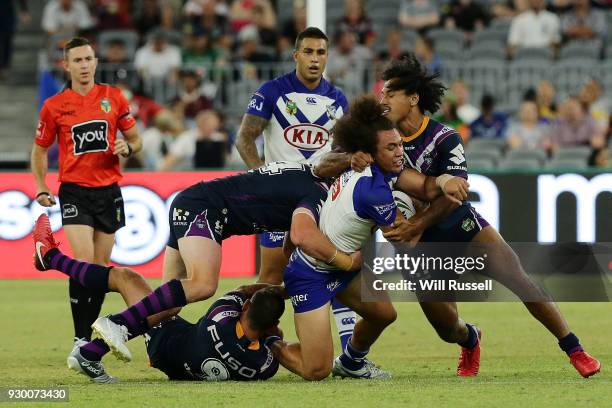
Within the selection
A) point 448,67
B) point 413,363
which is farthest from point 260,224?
point 448,67

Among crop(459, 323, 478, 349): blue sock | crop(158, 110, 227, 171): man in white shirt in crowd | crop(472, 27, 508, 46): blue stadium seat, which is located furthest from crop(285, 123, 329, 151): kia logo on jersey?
crop(472, 27, 508, 46): blue stadium seat

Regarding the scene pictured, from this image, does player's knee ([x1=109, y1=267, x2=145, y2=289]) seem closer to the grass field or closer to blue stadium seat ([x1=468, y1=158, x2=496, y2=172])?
the grass field

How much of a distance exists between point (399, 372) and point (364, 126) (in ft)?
5.91

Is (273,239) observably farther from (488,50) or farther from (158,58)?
(488,50)

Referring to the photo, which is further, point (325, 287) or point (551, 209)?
point (551, 209)

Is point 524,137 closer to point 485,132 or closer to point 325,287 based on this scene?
point 485,132

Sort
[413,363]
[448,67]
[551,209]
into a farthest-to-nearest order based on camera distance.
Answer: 1. [448,67]
2. [551,209]
3. [413,363]

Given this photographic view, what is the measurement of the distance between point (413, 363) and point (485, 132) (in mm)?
9141

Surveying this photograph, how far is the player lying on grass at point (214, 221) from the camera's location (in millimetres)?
8508

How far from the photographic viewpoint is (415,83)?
29.4 feet

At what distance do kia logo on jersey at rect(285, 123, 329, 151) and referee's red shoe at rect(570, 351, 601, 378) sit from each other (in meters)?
2.60

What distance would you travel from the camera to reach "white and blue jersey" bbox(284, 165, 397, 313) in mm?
8297

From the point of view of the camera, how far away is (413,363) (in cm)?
980

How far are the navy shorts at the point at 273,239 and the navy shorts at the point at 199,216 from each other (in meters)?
0.93
